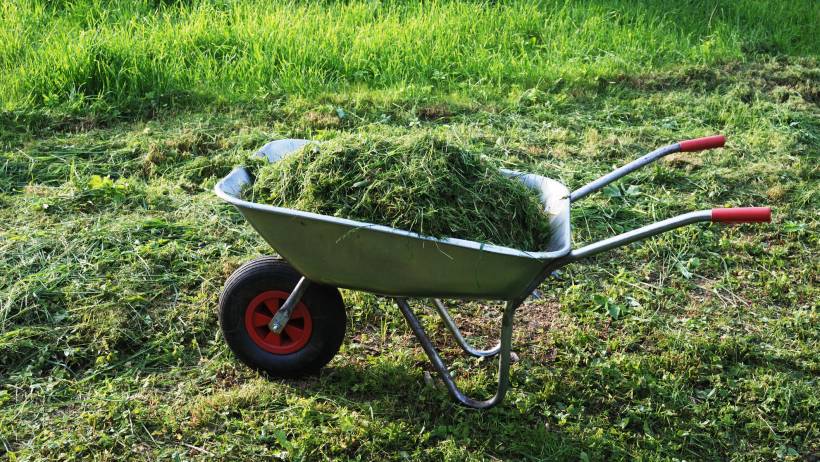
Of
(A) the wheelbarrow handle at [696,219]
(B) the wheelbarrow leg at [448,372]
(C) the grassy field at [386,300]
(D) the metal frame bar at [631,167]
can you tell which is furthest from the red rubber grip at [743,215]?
(C) the grassy field at [386,300]

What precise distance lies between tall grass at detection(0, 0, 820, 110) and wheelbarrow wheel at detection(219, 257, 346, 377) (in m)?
2.83

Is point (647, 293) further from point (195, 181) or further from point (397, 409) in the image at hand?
point (195, 181)

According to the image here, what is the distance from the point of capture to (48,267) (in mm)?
3893

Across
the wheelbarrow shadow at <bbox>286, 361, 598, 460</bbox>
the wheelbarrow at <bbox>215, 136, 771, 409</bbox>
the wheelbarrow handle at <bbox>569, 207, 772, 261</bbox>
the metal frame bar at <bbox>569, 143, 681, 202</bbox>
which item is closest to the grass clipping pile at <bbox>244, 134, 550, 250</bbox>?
the wheelbarrow at <bbox>215, 136, 771, 409</bbox>

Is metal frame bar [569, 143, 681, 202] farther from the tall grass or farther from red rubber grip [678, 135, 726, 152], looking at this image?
the tall grass

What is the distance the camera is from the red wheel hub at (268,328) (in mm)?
3229

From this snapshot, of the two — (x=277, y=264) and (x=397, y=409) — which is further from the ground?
(x=277, y=264)

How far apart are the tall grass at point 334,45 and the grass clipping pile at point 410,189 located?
2878mm

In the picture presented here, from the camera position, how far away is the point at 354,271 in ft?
9.48

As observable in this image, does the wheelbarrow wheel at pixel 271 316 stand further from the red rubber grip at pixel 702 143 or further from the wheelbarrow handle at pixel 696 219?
the red rubber grip at pixel 702 143

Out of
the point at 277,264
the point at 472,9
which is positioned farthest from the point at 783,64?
the point at 277,264

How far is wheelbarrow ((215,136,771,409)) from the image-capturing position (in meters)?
2.71

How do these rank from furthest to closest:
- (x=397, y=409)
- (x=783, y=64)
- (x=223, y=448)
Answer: (x=783, y=64)
(x=397, y=409)
(x=223, y=448)

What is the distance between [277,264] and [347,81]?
3.16 meters
